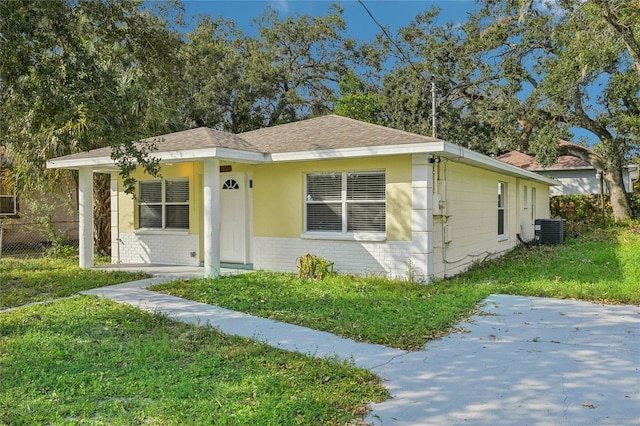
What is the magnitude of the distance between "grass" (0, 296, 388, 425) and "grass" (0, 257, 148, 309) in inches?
88.1

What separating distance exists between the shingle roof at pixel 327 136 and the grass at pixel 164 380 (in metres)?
4.93

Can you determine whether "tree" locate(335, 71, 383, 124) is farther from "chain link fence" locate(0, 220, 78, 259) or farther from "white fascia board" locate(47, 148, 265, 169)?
"white fascia board" locate(47, 148, 265, 169)

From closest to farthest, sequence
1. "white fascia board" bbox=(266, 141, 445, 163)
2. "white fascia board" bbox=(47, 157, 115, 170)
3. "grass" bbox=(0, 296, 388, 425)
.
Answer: "grass" bbox=(0, 296, 388, 425)
"white fascia board" bbox=(266, 141, 445, 163)
"white fascia board" bbox=(47, 157, 115, 170)

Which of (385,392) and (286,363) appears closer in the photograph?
(385,392)

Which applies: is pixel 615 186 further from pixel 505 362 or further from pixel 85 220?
pixel 85 220

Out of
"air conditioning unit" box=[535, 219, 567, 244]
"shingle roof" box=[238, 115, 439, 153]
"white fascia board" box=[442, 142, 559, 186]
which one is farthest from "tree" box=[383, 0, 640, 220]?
"shingle roof" box=[238, 115, 439, 153]

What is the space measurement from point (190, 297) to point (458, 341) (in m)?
4.52

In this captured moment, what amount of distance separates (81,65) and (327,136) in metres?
5.17

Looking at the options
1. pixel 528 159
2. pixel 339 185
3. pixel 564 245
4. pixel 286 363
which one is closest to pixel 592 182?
pixel 528 159

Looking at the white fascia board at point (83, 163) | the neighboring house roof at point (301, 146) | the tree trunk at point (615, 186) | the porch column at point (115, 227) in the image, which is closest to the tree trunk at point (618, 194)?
the tree trunk at point (615, 186)

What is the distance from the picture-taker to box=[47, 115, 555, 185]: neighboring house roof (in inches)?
349

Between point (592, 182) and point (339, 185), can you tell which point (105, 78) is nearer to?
point (339, 185)

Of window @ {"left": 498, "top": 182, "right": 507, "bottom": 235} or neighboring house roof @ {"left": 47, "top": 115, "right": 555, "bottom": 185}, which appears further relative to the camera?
window @ {"left": 498, "top": 182, "right": 507, "bottom": 235}

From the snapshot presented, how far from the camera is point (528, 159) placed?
2758cm
